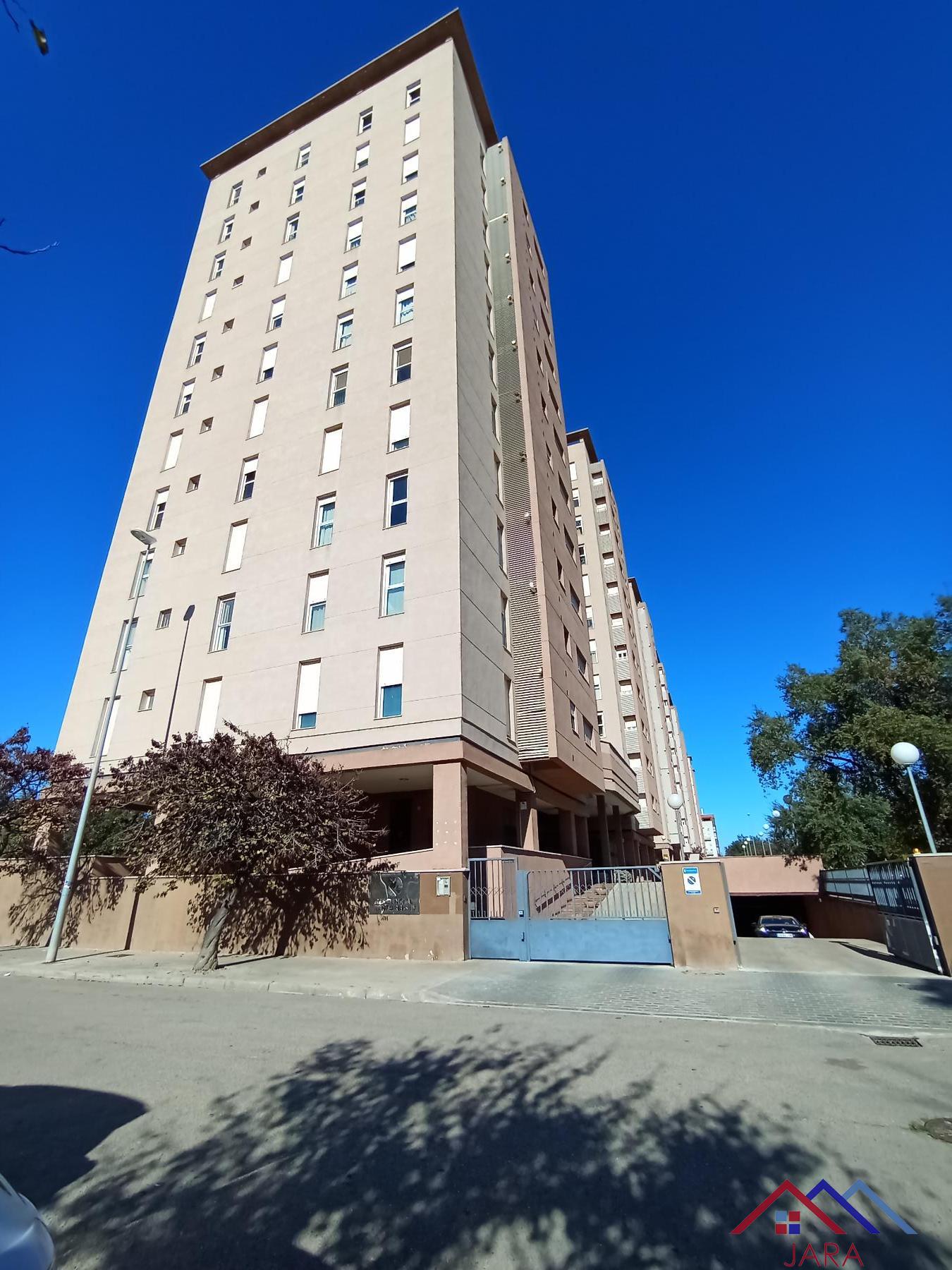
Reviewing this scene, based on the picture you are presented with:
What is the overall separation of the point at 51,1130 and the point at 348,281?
1037 inches

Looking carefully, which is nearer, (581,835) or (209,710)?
(209,710)

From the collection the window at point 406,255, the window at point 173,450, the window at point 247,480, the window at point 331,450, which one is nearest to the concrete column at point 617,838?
the window at point 331,450

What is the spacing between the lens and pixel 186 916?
1565 cm

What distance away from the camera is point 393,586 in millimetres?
17406

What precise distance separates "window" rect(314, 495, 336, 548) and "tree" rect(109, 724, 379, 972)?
7.68 metres

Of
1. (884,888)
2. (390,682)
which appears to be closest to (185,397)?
(390,682)

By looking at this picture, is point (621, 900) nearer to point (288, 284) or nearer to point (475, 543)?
point (475, 543)

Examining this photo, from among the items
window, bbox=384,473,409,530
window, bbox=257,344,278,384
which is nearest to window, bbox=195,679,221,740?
window, bbox=384,473,409,530

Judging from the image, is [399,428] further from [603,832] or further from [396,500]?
[603,832]

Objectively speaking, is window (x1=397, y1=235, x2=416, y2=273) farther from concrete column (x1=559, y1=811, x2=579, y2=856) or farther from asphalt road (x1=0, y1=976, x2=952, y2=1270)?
asphalt road (x1=0, y1=976, x2=952, y2=1270)

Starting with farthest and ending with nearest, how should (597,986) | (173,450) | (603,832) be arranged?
(603,832) → (173,450) → (597,986)

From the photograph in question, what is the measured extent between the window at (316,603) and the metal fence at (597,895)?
9.47 meters

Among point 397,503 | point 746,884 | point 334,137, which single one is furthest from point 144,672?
point 746,884

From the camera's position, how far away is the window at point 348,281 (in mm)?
23328
